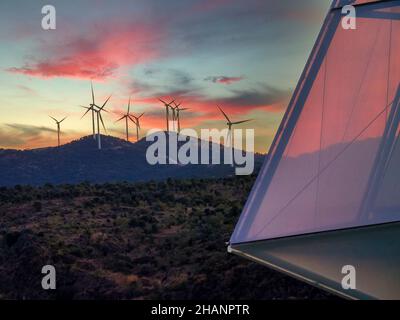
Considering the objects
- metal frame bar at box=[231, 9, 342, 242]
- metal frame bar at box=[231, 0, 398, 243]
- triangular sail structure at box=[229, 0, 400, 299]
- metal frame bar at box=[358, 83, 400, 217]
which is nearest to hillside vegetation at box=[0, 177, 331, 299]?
triangular sail structure at box=[229, 0, 400, 299]

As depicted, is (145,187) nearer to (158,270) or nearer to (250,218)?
(158,270)

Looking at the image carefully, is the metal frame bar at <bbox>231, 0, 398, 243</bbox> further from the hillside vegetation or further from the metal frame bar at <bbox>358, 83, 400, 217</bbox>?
the hillside vegetation

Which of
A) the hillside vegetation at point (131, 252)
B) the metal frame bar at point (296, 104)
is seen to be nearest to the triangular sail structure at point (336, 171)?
the metal frame bar at point (296, 104)

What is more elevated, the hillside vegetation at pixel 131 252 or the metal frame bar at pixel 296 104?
the metal frame bar at pixel 296 104

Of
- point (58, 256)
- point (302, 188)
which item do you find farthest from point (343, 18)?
point (58, 256)

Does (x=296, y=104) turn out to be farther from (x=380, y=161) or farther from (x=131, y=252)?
(x=131, y=252)

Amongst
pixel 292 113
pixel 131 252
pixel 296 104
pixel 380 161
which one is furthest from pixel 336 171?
pixel 131 252

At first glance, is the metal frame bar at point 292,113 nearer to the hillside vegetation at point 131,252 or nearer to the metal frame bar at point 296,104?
the metal frame bar at point 296,104
